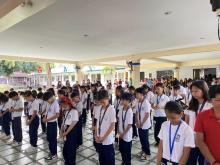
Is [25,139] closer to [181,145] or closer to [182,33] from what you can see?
[181,145]

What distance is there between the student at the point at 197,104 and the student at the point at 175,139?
0.43 m

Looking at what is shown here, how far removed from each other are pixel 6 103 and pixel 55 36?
8.48 ft

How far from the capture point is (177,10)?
4438 mm

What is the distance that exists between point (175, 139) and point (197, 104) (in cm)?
63

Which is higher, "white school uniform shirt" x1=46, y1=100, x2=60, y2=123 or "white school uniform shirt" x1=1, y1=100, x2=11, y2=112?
"white school uniform shirt" x1=46, y1=100, x2=60, y2=123

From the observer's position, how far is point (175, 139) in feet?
6.67

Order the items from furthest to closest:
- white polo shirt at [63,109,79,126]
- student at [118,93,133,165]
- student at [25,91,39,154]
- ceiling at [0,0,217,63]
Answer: student at [25,91,39,154] < ceiling at [0,0,217,63] < white polo shirt at [63,109,79,126] < student at [118,93,133,165]

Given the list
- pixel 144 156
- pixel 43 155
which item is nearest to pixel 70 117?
pixel 43 155

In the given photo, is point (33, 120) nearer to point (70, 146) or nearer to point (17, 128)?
point (17, 128)

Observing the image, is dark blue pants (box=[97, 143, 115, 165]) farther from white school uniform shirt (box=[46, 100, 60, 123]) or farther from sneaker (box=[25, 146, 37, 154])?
sneaker (box=[25, 146, 37, 154])

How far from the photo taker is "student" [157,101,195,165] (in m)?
1.98

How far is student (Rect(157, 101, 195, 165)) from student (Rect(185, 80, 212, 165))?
17.1 inches

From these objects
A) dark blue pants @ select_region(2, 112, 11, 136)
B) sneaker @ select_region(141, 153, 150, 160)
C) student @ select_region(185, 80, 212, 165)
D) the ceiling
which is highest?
the ceiling

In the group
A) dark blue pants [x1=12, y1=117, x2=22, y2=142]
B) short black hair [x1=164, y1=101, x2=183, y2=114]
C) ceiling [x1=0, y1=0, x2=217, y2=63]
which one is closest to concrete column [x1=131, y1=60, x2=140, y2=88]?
ceiling [x1=0, y1=0, x2=217, y2=63]
